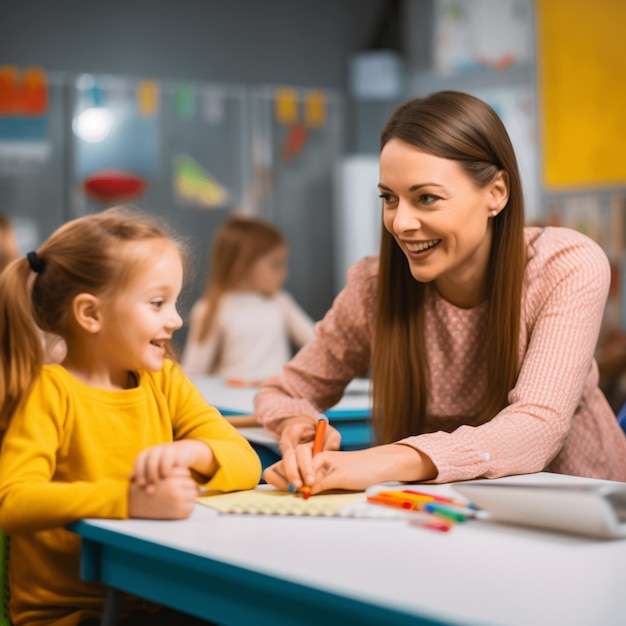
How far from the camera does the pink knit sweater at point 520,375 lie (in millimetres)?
1437

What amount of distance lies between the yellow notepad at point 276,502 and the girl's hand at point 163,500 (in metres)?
0.06

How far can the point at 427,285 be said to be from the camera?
5.92ft

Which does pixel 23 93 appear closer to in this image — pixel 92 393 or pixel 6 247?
pixel 6 247

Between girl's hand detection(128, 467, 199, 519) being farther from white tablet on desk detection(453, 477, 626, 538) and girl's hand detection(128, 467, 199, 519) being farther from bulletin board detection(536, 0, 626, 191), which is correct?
bulletin board detection(536, 0, 626, 191)

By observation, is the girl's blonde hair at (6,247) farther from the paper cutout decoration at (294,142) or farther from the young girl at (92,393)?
the young girl at (92,393)

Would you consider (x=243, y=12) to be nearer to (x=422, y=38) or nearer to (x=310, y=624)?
(x=422, y=38)

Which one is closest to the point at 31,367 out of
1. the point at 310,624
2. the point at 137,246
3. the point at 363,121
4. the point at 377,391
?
the point at 137,246

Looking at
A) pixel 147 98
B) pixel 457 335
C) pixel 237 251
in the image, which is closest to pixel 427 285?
pixel 457 335

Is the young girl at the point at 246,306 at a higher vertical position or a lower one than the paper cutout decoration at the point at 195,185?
lower

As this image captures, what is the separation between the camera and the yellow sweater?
1217mm

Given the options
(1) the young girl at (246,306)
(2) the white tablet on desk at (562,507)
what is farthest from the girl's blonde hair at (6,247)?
(2) the white tablet on desk at (562,507)

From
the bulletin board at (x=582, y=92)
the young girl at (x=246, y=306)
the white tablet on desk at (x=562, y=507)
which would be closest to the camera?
the white tablet on desk at (x=562, y=507)

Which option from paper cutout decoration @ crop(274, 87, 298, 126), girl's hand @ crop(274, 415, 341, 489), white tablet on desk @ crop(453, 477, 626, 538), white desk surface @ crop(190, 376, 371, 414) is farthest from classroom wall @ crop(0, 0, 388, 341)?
white tablet on desk @ crop(453, 477, 626, 538)

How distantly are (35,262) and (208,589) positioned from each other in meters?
0.54
